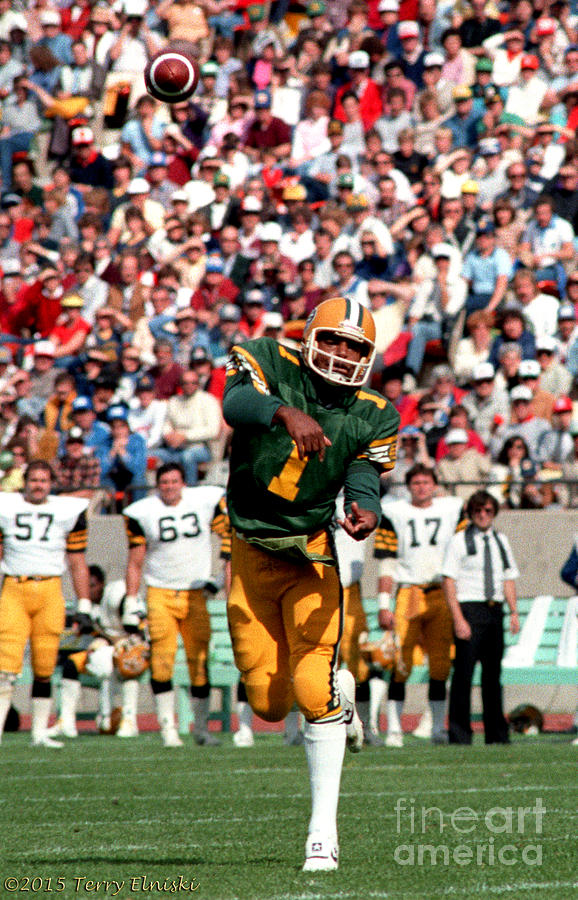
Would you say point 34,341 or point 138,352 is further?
point 34,341

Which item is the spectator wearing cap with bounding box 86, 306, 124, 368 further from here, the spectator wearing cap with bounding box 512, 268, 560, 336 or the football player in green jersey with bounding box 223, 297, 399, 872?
the football player in green jersey with bounding box 223, 297, 399, 872

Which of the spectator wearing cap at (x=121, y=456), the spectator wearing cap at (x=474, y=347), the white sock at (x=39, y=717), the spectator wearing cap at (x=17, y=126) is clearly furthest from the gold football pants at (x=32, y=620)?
the spectator wearing cap at (x=17, y=126)

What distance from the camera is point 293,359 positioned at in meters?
5.52

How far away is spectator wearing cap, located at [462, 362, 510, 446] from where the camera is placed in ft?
43.6

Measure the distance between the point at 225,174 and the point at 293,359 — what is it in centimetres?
1157

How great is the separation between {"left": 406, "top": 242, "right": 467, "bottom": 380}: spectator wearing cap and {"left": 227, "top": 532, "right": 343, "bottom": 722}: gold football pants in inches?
344

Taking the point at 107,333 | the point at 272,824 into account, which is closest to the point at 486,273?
the point at 107,333

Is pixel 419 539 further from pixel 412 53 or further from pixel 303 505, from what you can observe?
pixel 412 53

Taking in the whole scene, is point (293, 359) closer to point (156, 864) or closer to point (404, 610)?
point (156, 864)

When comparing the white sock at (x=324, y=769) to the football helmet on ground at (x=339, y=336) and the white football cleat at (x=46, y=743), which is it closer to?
the football helmet on ground at (x=339, y=336)

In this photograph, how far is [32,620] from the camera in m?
10.8

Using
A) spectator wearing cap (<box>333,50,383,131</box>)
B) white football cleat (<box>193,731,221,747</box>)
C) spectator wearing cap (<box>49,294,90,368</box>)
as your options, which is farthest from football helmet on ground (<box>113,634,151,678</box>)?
spectator wearing cap (<box>333,50,383,131</box>)

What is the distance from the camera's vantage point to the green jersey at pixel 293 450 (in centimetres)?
534

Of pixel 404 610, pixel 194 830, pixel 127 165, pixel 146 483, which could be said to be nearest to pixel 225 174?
pixel 127 165
